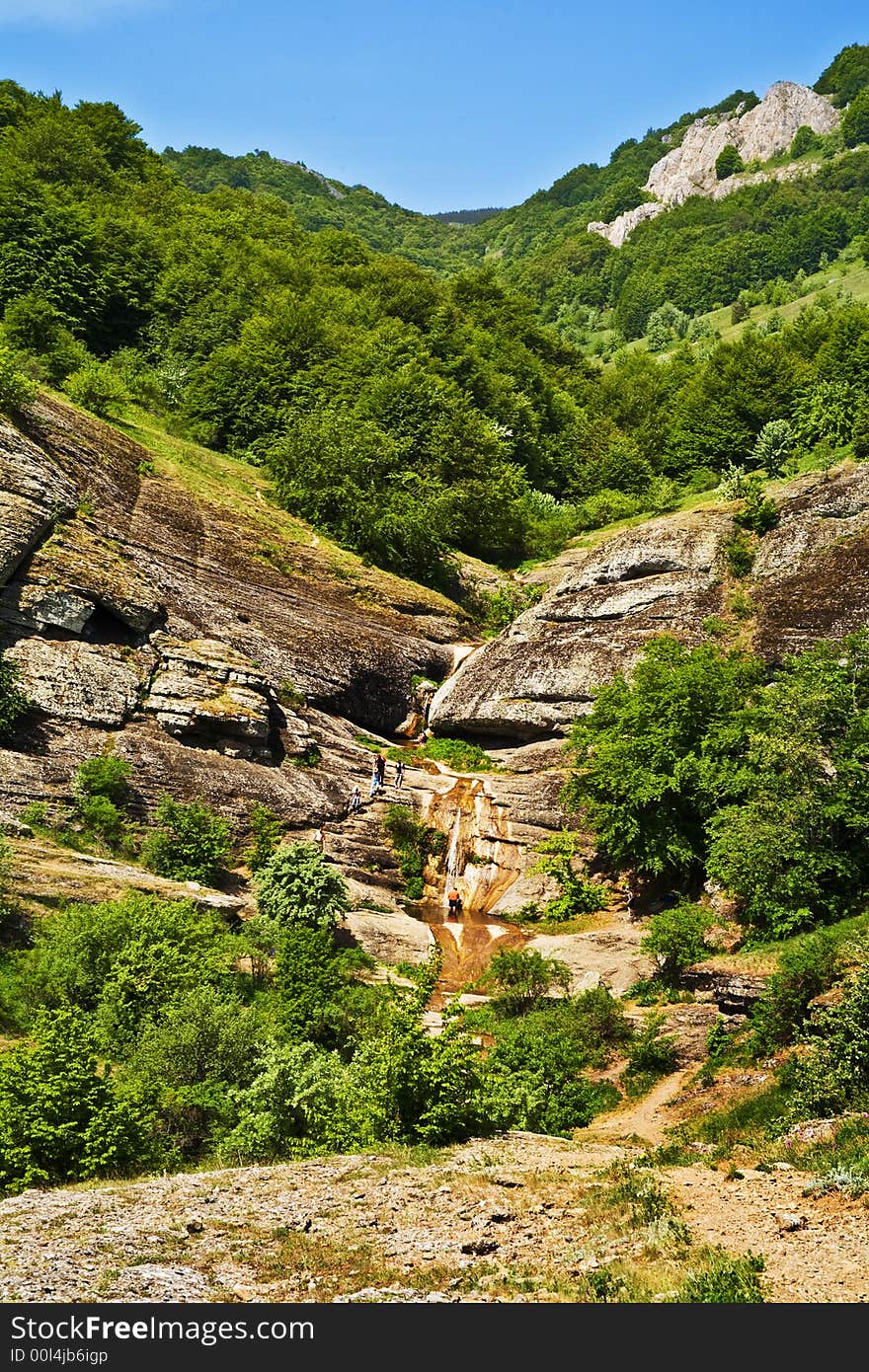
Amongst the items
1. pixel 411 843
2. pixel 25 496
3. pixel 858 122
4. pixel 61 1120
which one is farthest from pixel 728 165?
pixel 61 1120

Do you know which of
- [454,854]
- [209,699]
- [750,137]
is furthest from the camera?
[750,137]

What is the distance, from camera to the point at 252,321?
182ft

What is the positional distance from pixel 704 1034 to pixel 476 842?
43.3ft

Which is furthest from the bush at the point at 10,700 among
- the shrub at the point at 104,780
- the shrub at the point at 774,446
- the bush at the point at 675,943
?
the shrub at the point at 774,446

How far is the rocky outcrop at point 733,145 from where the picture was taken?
15862 centimetres

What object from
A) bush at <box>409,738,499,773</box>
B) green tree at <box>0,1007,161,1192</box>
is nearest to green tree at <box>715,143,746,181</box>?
bush at <box>409,738,499,773</box>

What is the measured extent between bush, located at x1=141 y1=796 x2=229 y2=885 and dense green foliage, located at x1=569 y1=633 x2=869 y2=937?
426 inches

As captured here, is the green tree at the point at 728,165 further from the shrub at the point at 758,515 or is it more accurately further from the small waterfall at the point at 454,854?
the small waterfall at the point at 454,854

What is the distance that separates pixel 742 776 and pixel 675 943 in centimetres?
532

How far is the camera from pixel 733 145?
556 feet

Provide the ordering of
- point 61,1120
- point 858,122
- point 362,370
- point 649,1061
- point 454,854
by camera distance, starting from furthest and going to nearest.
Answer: point 858,122, point 362,370, point 454,854, point 649,1061, point 61,1120

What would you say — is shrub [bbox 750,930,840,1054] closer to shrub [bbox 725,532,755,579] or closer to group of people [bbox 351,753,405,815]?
group of people [bbox 351,753,405,815]

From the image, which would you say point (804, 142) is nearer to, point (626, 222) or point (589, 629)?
point (626, 222)
